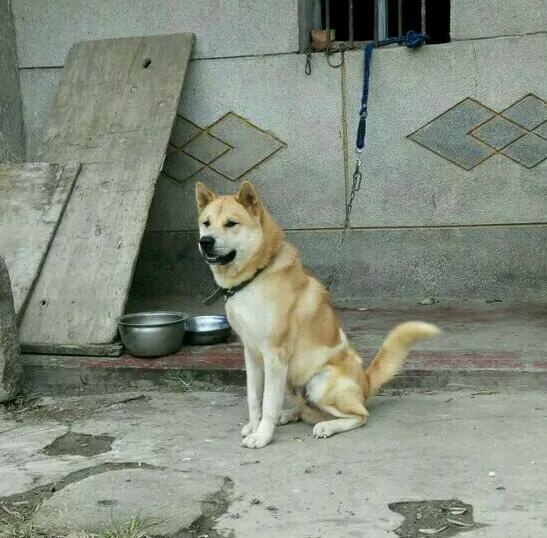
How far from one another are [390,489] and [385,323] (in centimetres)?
302

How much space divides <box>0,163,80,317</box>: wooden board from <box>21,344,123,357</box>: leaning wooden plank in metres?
0.30

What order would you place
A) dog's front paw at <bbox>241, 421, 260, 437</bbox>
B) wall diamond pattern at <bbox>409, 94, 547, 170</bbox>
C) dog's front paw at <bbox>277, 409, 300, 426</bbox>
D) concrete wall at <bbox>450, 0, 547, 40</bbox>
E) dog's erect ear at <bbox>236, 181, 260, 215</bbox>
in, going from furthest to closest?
Answer: wall diamond pattern at <bbox>409, 94, 547, 170</bbox> → concrete wall at <bbox>450, 0, 547, 40</bbox> → dog's front paw at <bbox>277, 409, 300, 426</bbox> → dog's front paw at <bbox>241, 421, 260, 437</bbox> → dog's erect ear at <bbox>236, 181, 260, 215</bbox>

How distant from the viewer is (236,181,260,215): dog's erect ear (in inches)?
169

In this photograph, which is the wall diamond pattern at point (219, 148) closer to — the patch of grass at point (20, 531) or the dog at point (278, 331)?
the dog at point (278, 331)

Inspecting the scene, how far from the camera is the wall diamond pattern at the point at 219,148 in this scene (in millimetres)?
7598

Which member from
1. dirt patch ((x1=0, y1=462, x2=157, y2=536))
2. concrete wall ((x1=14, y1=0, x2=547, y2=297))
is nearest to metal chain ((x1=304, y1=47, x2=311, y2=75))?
concrete wall ((x1=14, y1=0, x2=547, y2=297))

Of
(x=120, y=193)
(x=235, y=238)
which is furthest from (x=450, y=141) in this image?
(x=235, y=238)

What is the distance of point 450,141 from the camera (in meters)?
7.21

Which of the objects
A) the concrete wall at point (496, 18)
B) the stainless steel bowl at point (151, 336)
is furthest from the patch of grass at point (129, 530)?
the concrete wall at point (496, 18)

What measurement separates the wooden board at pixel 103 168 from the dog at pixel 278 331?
1.75 meters

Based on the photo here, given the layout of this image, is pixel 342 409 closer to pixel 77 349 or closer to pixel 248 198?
pixel 248 198

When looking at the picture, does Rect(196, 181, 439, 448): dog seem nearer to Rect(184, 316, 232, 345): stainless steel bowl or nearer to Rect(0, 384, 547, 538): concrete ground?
Rect(0, 384, 547, 538): concrete ground

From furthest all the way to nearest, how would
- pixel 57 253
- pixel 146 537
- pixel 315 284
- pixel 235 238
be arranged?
pixel 57 253
pixel 315 284
pixel 235 238
pixel 146 537

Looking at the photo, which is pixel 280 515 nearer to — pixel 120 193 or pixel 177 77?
pixel 120 193
